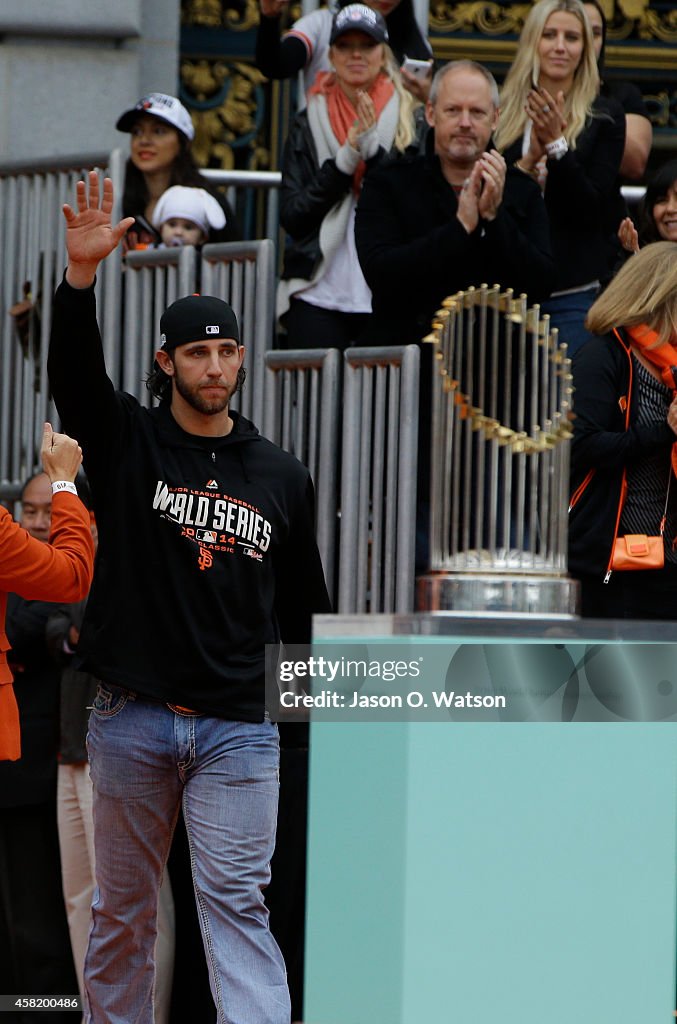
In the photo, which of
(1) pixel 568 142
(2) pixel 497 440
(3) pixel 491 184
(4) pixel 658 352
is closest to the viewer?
(2) pixel 497 440

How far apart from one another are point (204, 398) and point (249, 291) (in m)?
2.02

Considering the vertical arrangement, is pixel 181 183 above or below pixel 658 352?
above

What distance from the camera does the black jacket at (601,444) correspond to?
624cm

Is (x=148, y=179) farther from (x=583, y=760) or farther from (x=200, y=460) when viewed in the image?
(x=583, y=760)

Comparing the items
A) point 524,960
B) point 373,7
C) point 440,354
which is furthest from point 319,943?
point 373,7

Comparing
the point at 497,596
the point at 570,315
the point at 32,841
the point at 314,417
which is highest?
the point at 570,315

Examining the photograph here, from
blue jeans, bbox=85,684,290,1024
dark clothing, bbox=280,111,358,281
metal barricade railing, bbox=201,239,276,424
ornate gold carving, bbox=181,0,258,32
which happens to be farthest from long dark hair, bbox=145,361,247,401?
ornate gold carving, bbox=181,0,258,32

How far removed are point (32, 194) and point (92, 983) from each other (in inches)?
156

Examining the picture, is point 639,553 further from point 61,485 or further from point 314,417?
point 61,485

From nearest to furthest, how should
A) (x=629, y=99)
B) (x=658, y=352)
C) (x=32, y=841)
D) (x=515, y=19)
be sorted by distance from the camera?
(x=658, y=352)
(x=32, y=841)
(x=629, y=99)
(x=515, y=19)

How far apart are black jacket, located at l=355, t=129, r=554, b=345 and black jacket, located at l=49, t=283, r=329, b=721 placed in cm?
145

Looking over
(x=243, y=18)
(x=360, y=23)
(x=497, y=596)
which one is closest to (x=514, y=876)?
(x=497, y=596)

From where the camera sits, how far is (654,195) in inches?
284

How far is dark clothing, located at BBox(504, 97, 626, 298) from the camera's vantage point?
7465 millimetres
